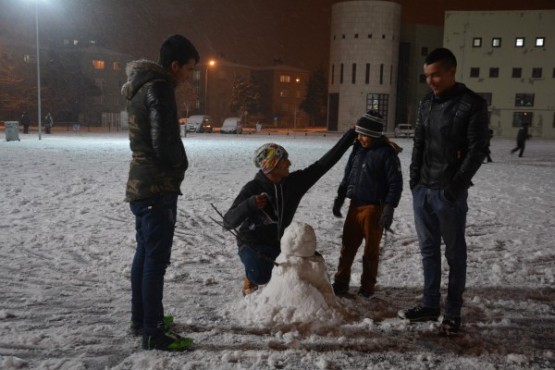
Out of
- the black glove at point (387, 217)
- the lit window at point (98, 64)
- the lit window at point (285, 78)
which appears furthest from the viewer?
the lit window at point (285, 78)

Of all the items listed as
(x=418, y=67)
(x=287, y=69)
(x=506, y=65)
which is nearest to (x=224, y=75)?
(x=287, y=69)

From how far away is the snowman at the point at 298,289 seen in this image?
4.13 m

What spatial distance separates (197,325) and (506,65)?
6266 centimetres

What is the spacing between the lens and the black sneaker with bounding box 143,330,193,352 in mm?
3675

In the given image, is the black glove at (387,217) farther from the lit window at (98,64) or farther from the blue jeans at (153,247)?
the lit window at (98,64)

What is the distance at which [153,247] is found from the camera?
3592 mm

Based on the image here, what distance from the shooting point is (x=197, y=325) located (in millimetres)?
4191

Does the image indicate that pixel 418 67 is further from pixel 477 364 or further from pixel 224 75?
pixel 477 364

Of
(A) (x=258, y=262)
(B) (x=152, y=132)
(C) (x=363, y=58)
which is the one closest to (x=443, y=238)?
(A) (x=258, y=262)

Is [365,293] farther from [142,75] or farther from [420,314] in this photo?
[142,75]

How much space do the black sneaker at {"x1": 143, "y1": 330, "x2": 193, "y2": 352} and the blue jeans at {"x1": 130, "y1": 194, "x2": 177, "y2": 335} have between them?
0.14 feet

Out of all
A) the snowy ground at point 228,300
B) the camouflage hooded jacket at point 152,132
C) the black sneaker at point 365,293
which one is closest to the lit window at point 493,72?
the snowy ground at point 228,300

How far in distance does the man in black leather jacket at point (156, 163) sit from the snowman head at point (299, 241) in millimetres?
1012

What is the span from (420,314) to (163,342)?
2109 mm
